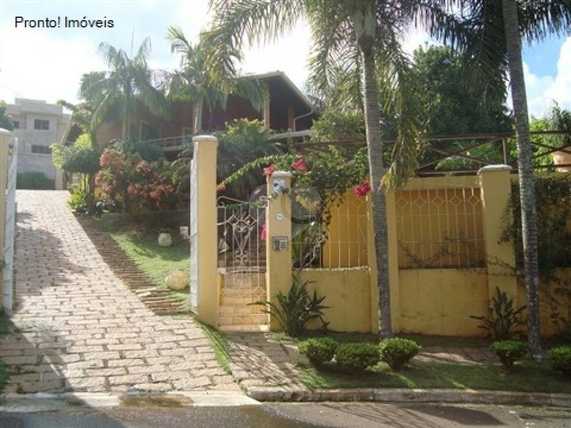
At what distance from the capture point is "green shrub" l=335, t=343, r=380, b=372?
255 inches

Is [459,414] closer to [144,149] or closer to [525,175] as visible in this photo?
[525,175]

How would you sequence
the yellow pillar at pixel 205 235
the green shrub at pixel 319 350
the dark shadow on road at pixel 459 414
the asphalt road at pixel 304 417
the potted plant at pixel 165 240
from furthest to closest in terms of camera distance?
1. the potted plant at pixel 165 240
2. the yellow pillar at pixel 205 235
3. the green shrub at pixel 319 350
4. the dark shadow on road at pixel 459 414
5. the asphalt road at pixel 304 417

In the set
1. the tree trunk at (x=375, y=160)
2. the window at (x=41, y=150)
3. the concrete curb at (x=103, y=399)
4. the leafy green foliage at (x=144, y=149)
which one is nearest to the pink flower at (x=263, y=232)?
the tree trunk at (x=375, y=160)

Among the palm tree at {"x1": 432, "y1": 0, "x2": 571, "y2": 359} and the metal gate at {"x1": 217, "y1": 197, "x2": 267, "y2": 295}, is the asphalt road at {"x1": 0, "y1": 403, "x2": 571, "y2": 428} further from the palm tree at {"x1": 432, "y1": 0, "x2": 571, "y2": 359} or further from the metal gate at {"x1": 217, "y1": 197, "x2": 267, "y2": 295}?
the metal gate at {"x1": 217, "y1": 197, "x2": 267, "y2": 295}

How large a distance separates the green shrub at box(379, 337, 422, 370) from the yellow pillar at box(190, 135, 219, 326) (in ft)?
9.64

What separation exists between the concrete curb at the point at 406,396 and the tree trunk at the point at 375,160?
3.97 feet

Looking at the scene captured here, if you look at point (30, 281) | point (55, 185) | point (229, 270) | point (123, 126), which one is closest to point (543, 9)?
point (229, 270)

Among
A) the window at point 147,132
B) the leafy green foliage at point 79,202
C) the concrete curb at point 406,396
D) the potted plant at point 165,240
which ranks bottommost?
the concrete curb at point 406,396

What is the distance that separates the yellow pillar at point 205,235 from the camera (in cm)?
866

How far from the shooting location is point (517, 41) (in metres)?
7.77

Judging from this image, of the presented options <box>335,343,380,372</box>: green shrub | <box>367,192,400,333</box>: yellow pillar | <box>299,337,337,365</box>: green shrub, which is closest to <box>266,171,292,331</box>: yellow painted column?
<box>367,192,400,333</box>: yellow pillar

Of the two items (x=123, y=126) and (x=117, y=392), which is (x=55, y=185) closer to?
(x=123, y=126)

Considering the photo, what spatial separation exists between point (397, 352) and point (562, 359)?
1.90m

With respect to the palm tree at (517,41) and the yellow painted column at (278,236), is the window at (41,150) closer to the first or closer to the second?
the yellow painted column at (278,236)
